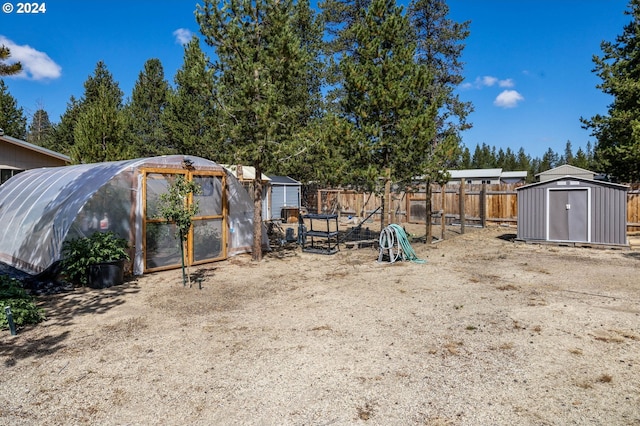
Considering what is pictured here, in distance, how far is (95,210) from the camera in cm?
748

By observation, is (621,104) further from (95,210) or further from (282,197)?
(95,210)

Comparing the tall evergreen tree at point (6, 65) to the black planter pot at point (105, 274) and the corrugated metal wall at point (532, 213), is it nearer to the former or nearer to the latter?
the black planter pot at point (105, 274)

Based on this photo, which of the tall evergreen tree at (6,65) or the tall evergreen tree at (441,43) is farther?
the tall evergreen tree at (441,43)

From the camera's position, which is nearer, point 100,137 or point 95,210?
point 95,210

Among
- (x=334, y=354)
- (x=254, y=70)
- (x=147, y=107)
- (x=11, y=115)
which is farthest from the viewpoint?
(x=147, y=107)

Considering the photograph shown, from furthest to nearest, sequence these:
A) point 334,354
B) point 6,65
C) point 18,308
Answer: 1. point 6,65
2. point 18,308
3. point 334,354

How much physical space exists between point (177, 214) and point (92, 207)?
6.68 ft

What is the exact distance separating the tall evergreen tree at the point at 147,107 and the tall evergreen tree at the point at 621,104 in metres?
24.0

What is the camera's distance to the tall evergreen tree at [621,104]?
15859mm

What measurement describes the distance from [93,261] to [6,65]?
320 centimetres

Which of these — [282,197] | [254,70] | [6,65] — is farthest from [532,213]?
[282,197]

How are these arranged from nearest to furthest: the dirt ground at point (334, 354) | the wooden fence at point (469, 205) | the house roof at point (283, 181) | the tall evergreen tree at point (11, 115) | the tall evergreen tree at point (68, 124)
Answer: the dirt ground at point (334, 354) < the wooden fence at point (469, 205) < the house roof at point (283, 181) < the tall evergreen tree at point (11, 115) < the tall evergreen tree at point (68, 124)

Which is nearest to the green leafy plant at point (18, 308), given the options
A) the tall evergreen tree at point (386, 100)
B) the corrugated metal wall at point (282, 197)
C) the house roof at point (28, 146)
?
the tall evergreen tree at point (386, 100)

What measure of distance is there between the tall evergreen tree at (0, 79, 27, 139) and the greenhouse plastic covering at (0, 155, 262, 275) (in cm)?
2086
